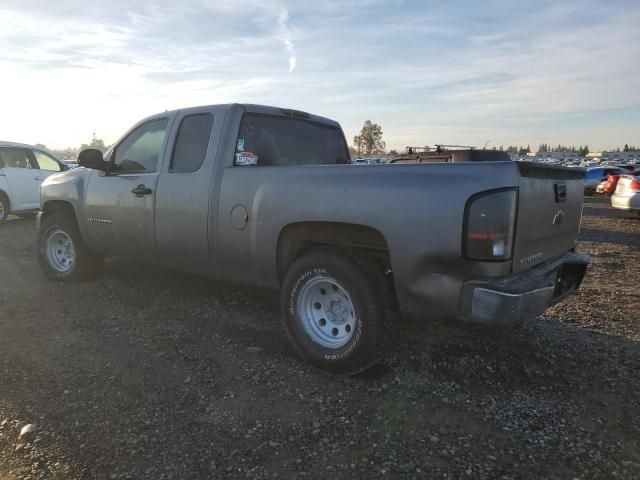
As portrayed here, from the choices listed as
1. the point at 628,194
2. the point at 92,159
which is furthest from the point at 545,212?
the point at 628,194

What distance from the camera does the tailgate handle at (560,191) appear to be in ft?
10.6

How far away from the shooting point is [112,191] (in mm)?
4945

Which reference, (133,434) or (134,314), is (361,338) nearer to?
(133,434)

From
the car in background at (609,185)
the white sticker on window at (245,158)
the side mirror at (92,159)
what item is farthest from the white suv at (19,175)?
the car in background at (609,185)

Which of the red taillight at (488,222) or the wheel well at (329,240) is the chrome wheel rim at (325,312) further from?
the red taillight at (488,222)

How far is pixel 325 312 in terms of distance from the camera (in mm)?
3543

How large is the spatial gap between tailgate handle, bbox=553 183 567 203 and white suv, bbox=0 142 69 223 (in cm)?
1149

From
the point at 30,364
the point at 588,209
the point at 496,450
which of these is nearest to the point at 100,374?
the point at 30,364

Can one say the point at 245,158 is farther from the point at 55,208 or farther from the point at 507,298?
the point at 55,208

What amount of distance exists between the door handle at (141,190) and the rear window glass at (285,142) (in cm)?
104

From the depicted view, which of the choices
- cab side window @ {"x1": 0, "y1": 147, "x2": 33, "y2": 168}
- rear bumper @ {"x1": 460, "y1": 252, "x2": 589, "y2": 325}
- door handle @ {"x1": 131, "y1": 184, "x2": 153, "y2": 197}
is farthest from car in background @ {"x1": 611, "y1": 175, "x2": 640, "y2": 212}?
cab side window @ {"x1": 0, "y1": 147, "x2": 33, "y2": 168}

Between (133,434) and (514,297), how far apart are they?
7.38ft

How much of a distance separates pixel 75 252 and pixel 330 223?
3563mm

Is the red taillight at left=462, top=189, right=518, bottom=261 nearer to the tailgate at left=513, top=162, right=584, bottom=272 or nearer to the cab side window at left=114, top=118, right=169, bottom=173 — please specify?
the tailgate at left=513, top=162, right=584, bottom=272
